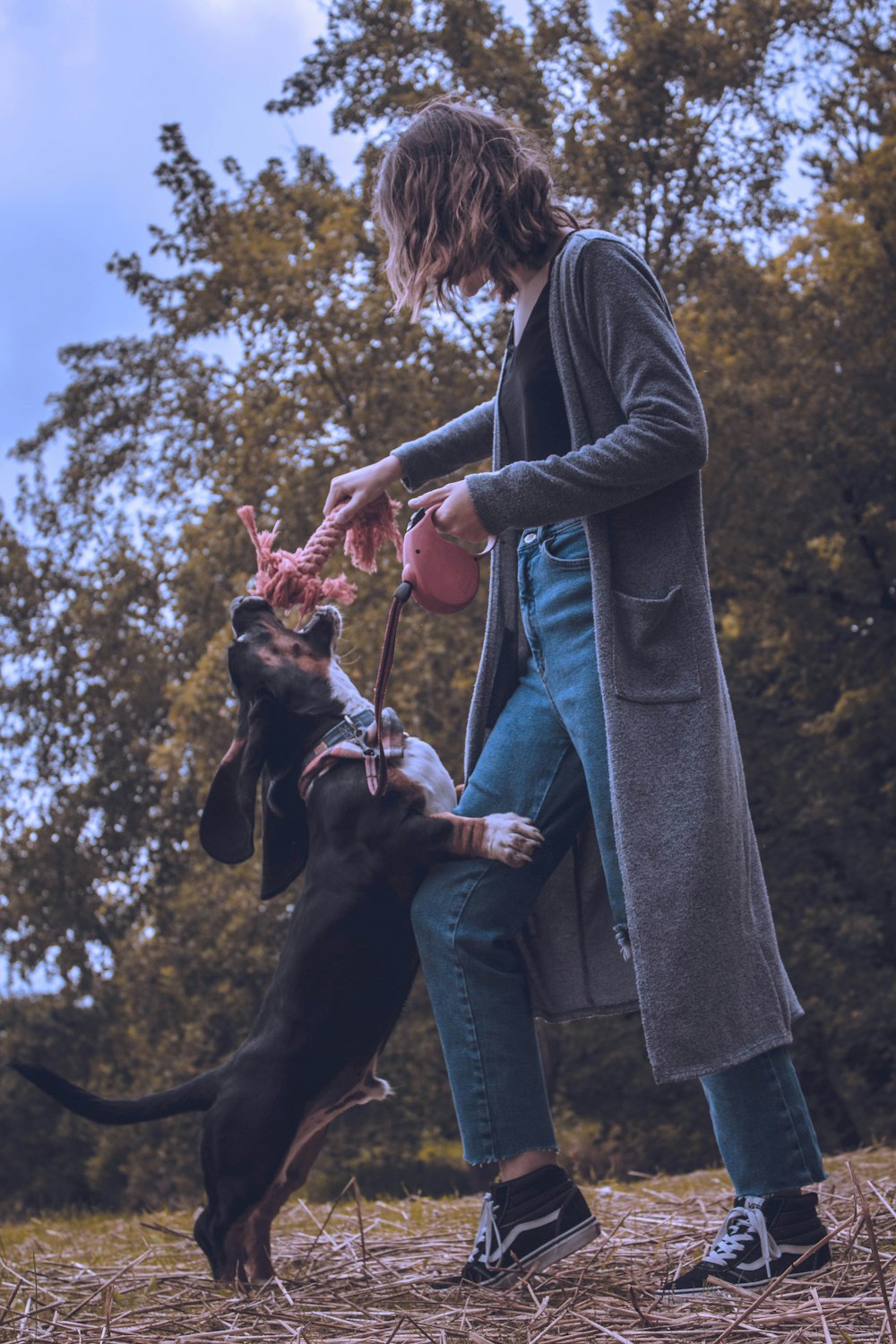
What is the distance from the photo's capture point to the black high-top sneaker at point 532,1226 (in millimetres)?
2252

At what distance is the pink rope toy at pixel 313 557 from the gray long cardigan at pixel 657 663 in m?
0.58

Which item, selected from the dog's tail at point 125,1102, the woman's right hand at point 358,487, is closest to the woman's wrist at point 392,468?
the woman's right hand at point 358,487

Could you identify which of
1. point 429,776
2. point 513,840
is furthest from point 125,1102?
point 513,840

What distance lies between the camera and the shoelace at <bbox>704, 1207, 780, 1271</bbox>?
2.12 metres

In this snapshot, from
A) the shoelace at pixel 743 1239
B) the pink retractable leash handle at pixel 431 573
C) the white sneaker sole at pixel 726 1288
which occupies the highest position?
the pink retractable leash handle at pixel 431 573

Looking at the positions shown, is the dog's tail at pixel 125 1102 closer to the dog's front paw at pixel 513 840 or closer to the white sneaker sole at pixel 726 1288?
the dog's front paw at pixel 513 840

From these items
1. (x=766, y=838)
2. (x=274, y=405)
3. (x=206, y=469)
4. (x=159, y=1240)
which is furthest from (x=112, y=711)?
(x=159, y=1240)

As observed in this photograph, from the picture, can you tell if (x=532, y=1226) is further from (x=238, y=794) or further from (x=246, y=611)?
(x=246, y=611)

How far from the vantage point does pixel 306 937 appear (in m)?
2.58

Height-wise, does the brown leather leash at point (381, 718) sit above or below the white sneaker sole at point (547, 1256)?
above

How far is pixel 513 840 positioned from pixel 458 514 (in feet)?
1.95

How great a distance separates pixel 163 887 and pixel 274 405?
21.1ft

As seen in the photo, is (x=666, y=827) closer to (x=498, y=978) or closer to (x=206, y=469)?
(x=498, y=978)

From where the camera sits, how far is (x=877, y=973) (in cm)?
1093
